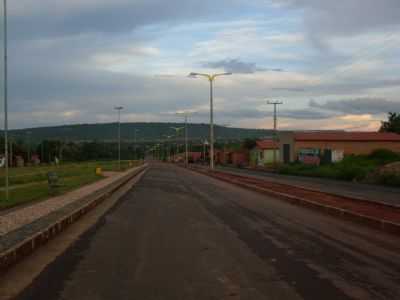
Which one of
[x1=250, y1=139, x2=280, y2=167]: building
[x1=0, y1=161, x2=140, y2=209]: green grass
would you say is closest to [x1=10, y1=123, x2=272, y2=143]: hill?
[x1=250, y1=139, x2=280, y2=167]: building

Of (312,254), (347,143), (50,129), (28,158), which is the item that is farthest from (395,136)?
(50,129)

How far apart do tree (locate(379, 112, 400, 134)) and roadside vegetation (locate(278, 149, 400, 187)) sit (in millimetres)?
53262

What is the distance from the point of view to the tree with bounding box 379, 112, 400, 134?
122 metres

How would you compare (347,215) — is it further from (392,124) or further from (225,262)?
(392,124)

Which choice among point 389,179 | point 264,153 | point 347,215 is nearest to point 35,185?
point 389,179

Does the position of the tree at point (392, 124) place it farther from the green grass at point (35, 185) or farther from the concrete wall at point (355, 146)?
the green grass at point (35, 185)

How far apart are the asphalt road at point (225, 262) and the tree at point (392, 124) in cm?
11090

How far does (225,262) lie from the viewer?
32.3ft

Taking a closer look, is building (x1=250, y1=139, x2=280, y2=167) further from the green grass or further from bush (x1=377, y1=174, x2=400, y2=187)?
bush (x1=377, y1=174, x2=400, y2=187)

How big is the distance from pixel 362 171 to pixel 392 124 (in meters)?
77.8

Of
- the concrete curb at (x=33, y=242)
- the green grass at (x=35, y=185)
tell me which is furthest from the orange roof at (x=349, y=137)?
the concrete curb at (x=33, y=242)

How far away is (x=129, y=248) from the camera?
1160 cm

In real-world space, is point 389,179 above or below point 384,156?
below

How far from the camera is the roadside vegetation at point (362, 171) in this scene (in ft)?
147
